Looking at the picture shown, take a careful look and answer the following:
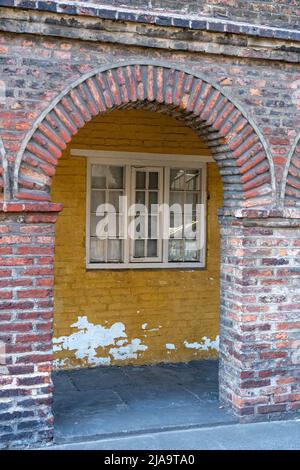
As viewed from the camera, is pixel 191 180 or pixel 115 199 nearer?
pixel 115 199

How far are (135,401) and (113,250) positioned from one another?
2.13 m

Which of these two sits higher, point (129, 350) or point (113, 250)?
point (113, 250)

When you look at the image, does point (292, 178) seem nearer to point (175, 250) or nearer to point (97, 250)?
point (175, 250)

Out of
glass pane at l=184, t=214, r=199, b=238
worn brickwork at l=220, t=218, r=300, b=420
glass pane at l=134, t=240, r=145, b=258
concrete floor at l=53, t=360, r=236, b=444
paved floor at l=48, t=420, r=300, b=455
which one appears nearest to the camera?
paved floor at l=48, t=420, r=300, b=455

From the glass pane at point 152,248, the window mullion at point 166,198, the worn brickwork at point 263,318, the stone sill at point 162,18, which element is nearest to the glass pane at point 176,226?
the window mullion at point 166,198

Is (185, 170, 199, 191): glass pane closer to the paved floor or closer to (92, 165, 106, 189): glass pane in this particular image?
(92, 165, 106, 189): glass pane

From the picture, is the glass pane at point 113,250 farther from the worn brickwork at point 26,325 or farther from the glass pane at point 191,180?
the worn brickwork at point 26,325

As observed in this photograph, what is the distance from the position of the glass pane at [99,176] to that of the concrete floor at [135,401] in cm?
233

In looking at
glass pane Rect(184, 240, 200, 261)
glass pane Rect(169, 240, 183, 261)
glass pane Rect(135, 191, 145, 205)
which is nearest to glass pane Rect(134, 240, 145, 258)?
glass pane Rect(169, 240, 183, 261)

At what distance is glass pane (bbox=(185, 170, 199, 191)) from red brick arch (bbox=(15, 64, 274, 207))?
2061 mm

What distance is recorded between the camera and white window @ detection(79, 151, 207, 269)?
24.2 ft

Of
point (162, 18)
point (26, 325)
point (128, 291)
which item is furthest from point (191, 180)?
point (26, 325)

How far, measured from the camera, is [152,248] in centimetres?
762
